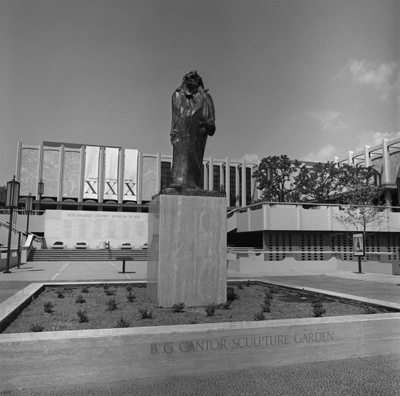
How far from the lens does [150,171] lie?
163ft

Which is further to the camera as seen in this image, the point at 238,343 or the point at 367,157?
the point at 367,157

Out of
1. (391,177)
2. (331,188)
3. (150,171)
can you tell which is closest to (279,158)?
(331,188)

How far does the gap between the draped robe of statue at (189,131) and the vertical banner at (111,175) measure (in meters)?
41.5

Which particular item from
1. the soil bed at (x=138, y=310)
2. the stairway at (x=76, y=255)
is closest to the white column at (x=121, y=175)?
the stairway at (x=76, y=255)

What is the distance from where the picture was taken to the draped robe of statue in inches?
286

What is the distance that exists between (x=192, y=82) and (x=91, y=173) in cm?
4201

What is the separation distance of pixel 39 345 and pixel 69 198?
4584 centimetres

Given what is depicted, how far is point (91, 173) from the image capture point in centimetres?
4731

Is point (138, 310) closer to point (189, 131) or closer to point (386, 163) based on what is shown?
point (189, 131)

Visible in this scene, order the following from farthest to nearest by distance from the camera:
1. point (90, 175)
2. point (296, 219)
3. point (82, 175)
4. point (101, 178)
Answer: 1. point (101, 178)
2. point (90, 175)
3. point (82, 175)
4. point (296, 219)

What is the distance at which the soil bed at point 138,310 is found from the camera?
206 inches

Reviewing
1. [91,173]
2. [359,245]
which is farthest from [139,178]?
[359,245]

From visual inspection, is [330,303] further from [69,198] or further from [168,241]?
[69,198]

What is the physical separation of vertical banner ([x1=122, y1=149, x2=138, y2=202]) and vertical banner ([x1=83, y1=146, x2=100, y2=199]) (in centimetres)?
350
